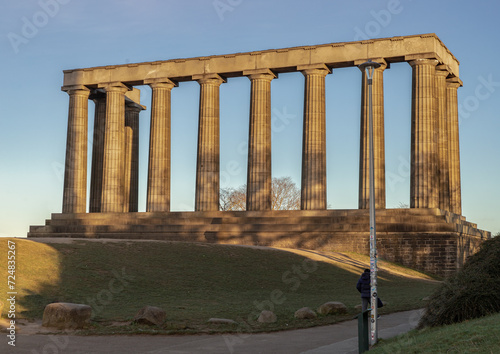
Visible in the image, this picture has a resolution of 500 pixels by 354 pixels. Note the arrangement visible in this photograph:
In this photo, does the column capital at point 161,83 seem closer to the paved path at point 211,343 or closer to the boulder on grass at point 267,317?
the boulder on grass at point 267,317

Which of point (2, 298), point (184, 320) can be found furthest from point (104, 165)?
point (184, 320)

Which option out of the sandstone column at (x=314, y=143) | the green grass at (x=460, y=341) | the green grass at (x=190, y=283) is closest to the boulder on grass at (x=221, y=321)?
the green grass at (x=190, y=283)

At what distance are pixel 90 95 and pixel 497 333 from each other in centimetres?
7052

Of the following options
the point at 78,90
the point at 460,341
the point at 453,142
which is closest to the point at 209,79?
the point at 78,90

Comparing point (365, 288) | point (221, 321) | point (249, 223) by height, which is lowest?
point (221, 321)

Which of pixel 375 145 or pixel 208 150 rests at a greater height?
pixel 375 145

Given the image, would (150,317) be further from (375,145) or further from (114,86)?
(114,86)

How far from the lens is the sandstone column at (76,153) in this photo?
2995 inches

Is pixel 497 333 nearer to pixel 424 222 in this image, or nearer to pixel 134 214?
pixel 424 222

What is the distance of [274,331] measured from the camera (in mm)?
26531

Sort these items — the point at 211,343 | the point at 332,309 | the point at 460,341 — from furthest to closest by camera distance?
the point at 332,309
the point at 211,343
the point at 460,341

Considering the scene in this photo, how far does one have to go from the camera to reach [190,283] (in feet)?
133

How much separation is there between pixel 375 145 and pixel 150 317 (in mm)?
41321

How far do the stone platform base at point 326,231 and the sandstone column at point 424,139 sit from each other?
2.04 meters
